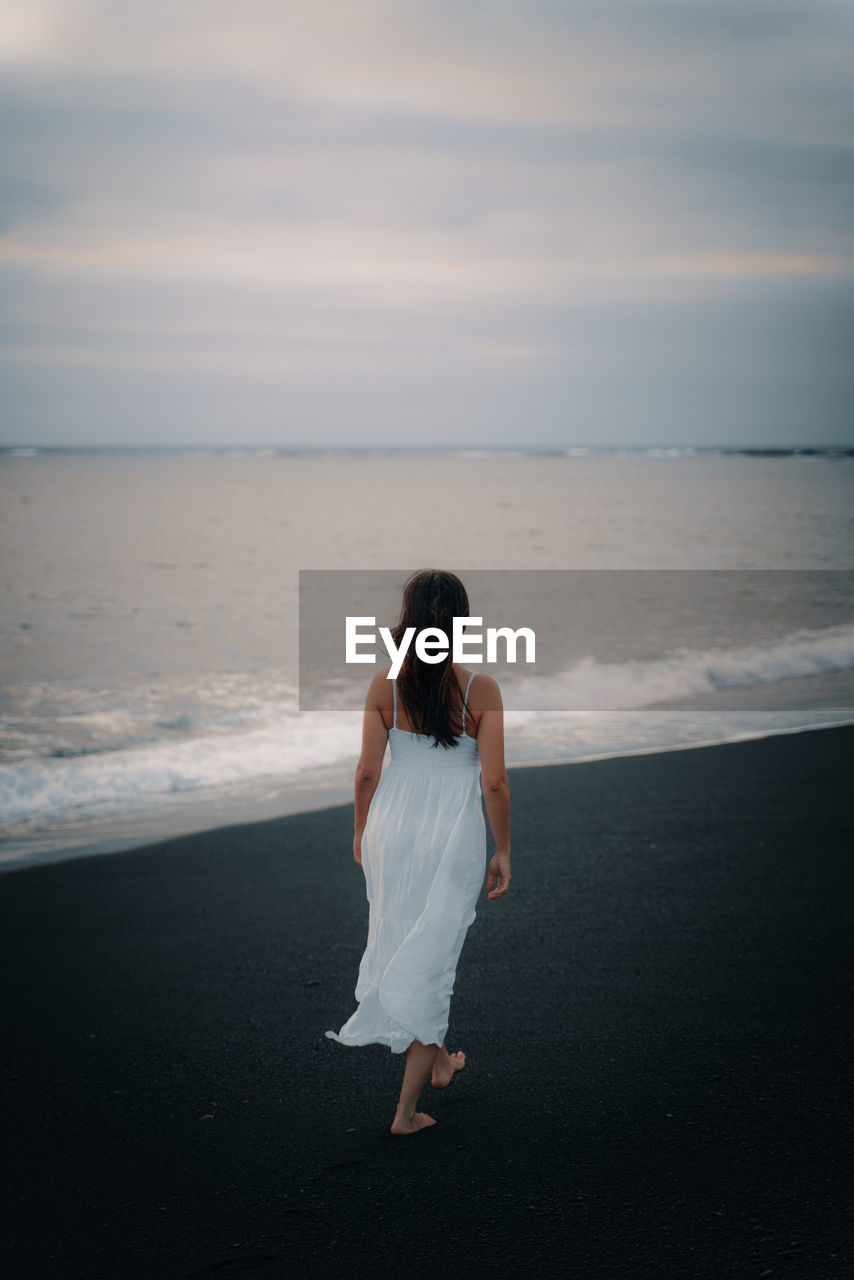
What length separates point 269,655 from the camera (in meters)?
16.9

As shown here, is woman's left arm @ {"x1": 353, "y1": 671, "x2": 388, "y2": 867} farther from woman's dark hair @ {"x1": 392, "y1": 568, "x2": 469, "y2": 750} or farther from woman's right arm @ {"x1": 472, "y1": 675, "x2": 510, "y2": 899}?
woman's right arm @ {"x1": 472, "y1": 675, "x2": 510, "y2": 899}

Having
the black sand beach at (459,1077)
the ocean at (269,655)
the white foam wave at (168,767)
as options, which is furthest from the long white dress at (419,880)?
the white foam wave at (168,767)

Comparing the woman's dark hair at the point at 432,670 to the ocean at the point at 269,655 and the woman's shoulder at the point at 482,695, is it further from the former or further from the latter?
the ocean at the point at 269,655

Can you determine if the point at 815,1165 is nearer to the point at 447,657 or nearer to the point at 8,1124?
the point at 447,657

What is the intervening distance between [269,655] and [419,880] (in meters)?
13.7

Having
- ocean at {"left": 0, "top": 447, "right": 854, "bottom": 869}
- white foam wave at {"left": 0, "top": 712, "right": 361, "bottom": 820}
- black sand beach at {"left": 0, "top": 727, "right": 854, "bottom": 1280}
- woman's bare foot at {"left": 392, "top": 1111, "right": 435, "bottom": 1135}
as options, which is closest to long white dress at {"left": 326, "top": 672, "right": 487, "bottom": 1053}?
woman's bare foot at {"left": 392, "top": 1111, "right": 435, "bottom": 1135}

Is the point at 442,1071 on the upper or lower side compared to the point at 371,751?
lower

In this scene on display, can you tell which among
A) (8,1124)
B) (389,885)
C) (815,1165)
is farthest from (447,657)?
(8,1124)

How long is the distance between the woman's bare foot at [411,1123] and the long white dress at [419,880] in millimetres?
239

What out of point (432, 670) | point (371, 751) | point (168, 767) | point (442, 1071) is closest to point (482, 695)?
point (432, 670)

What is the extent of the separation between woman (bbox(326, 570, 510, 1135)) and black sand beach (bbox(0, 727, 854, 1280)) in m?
0.39

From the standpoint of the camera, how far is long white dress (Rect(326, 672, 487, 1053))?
3.40 m

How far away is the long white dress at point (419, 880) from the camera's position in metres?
3.40

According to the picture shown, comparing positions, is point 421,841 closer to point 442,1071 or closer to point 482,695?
point 482,695
